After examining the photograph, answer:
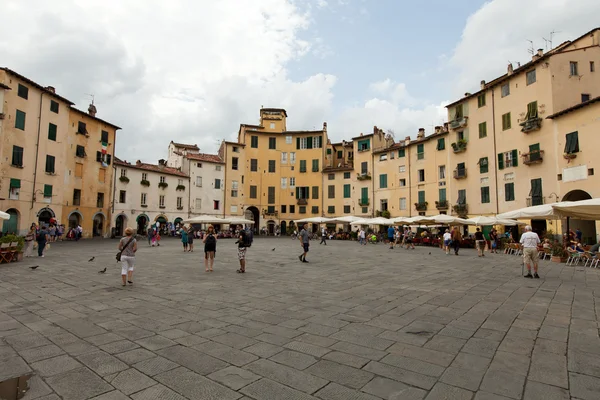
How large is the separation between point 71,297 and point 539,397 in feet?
26.0

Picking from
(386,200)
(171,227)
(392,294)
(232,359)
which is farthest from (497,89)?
(171,227)

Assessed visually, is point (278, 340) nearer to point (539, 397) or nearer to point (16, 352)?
point (539, 397)

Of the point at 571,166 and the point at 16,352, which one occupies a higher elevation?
the point at 571,166

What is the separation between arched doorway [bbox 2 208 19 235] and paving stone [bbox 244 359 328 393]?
29297 millimetres

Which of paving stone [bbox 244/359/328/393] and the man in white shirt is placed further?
the man in white shirt

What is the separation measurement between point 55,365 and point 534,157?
28743mm

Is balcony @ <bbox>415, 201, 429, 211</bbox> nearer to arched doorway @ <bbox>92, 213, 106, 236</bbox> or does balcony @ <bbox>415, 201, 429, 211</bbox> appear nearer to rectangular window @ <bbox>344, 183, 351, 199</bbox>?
rectangular window @ <bbox>344, 183, 351, 199</bbox>

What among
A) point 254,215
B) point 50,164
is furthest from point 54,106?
point 254,215

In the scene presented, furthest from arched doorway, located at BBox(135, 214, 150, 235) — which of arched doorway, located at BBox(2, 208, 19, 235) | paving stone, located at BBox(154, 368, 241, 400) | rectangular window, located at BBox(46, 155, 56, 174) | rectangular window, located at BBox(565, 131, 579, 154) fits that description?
rectangular window, located at BBox(565, 131, 579, 154)

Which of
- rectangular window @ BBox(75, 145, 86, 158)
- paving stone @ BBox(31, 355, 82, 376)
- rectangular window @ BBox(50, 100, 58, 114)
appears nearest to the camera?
paving stone @ BBox(31, 355, 82, 376)

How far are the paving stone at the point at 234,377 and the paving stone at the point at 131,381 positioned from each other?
0.59 m

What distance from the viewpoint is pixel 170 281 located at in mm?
8922

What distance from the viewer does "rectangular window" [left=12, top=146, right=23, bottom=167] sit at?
25.1m

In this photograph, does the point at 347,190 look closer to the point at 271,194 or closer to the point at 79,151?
the point at 271,194
